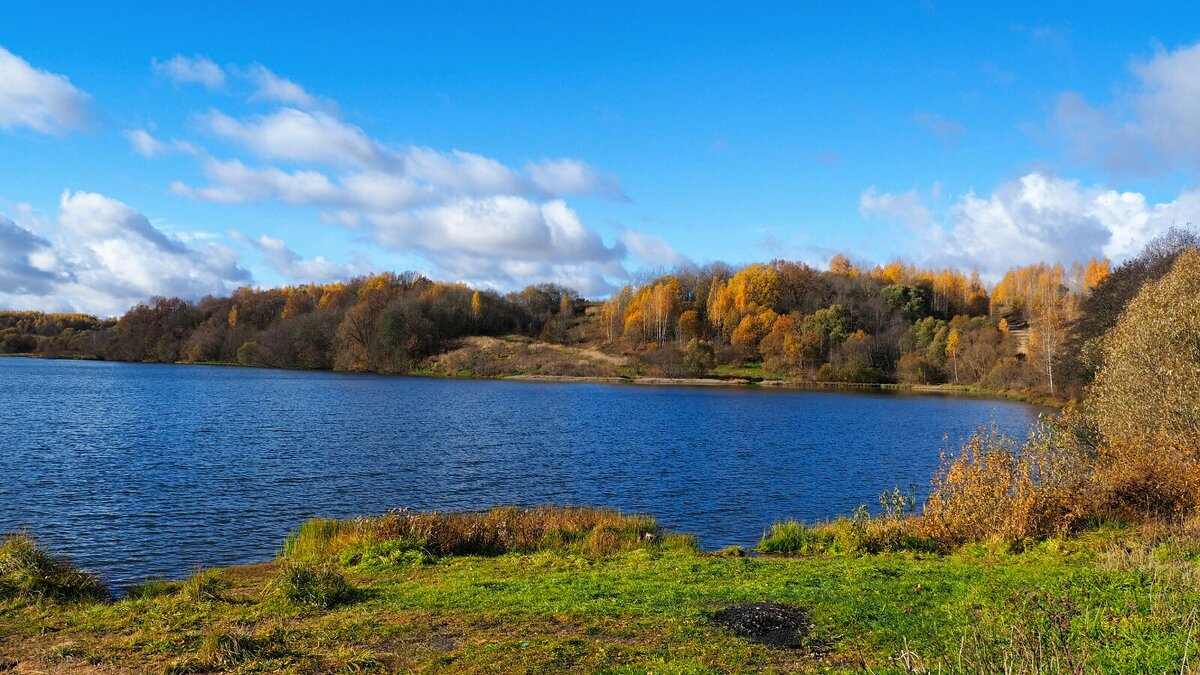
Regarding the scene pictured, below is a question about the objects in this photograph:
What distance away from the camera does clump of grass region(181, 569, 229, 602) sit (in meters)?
14.1

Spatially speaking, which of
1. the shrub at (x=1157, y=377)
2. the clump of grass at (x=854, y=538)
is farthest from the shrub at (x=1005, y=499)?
the shrub at (x=1157, y=377)

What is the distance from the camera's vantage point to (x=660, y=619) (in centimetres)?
1142

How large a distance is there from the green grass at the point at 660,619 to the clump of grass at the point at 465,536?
94.1 inches

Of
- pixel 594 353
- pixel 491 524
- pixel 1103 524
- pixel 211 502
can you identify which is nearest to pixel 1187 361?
pixel 1103 524

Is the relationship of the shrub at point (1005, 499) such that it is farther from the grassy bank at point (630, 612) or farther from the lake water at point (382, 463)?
the lake water at point (382, 463)

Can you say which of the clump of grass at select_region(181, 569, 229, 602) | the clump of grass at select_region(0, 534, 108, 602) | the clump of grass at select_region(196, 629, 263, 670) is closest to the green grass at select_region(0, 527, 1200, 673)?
the clump of grass at select_region(196, 629, 263, 670)

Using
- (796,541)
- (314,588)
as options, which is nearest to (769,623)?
(314,588)

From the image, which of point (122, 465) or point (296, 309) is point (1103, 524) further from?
point (296, 309)

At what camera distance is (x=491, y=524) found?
69.8ft

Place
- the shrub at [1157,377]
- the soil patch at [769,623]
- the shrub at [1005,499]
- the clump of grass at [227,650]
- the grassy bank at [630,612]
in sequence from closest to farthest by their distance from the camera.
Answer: the grassy bank at [630,612] → the clump of grass at [227,650] → the soil patch at [769,623] → the shrub at [1005,499] → the shrub at [1157,377]

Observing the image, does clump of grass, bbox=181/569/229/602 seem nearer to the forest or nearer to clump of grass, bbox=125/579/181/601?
clump of grass, bbox=125/579/181/601

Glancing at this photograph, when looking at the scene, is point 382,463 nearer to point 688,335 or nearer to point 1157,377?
point 1157,377

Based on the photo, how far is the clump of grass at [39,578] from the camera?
14570mm

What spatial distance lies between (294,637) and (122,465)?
30.5m
